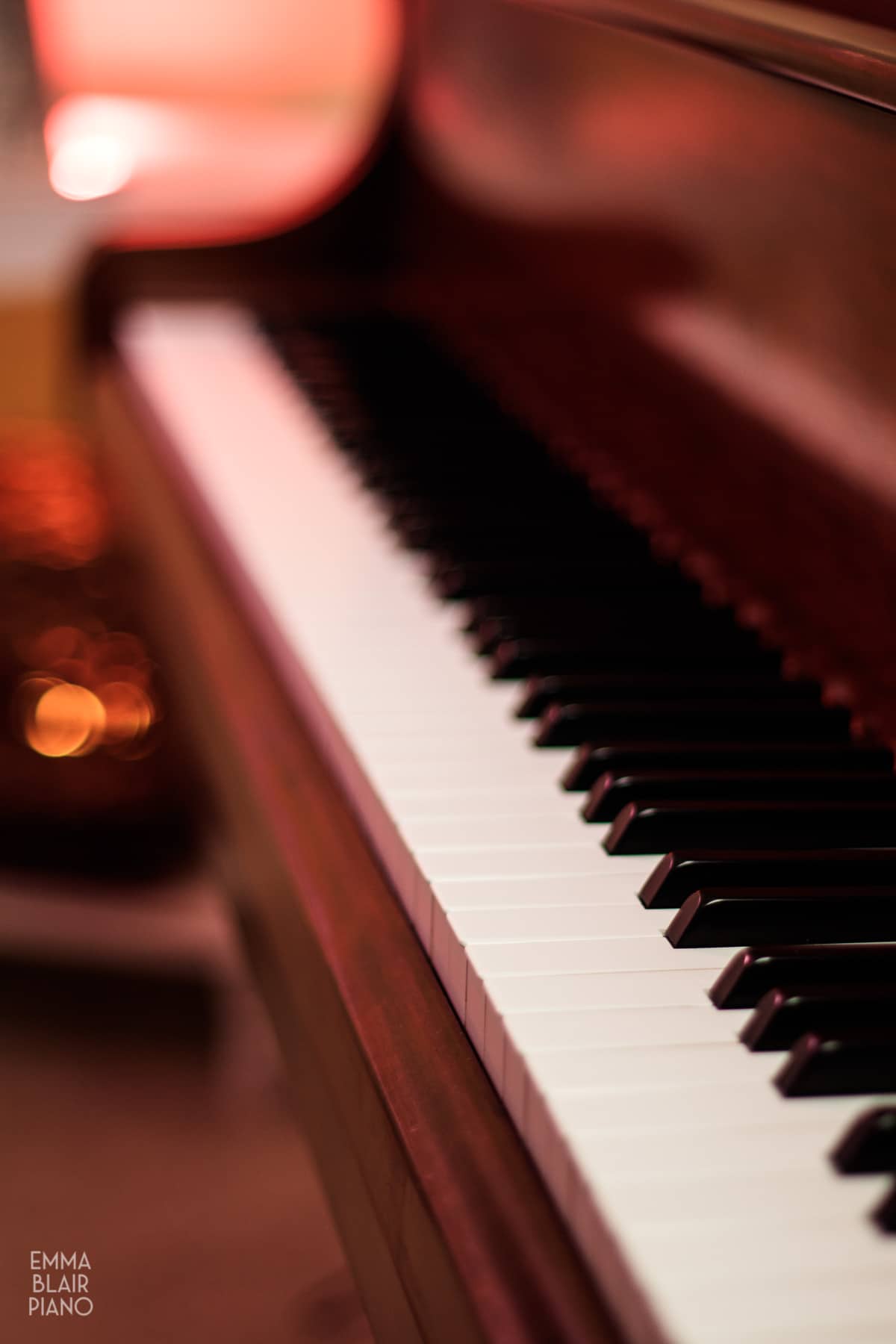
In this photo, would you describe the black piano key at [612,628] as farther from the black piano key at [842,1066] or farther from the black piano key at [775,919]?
the black piano key at [842,1066]

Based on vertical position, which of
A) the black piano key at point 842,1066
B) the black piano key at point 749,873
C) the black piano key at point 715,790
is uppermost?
the black piano key at point 715,790

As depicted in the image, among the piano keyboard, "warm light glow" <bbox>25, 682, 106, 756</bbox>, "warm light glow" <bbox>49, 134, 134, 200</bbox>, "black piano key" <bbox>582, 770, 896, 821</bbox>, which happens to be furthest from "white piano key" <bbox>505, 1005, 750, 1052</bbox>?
"warm light glow" <bbox>49, 134, 134, 200</bbox>

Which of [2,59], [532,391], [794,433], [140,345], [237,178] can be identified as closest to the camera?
[794,433]

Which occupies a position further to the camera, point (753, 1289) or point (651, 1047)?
point (651, 1047)

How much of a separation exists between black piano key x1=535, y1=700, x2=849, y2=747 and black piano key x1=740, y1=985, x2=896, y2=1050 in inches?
12.7

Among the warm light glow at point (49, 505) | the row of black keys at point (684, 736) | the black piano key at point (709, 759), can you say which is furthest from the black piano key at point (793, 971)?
the warm light glow at point (49, 505)

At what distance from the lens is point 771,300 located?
122 cm

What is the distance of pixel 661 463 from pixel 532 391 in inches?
13.5

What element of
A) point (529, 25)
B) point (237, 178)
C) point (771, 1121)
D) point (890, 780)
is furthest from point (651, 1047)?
point (237, 178)

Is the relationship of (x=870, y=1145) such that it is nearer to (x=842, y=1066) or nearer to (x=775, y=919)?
(x=842, y=1066)

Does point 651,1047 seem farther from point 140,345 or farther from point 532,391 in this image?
point 140,345

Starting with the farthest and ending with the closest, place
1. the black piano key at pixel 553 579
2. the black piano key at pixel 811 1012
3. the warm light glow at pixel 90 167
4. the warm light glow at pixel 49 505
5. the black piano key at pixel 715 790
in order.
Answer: the warm light glow at pixel 90 167 → the warm light glow at pixel 49 505 → the black piano key at pixel 553 579 → the black piano key at pixel 715 790 → the black piano key at pixel 811 1012

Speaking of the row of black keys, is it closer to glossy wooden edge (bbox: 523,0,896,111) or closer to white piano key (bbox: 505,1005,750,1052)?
white piano key (bbox: 505,1005,750,1052)

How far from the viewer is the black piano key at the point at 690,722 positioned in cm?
101
